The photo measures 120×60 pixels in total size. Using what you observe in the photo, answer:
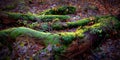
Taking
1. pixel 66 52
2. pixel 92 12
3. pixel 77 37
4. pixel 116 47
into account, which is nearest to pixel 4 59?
pixel 66 52

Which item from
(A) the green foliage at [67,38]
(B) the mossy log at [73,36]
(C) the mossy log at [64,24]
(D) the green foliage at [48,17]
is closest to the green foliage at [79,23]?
(C) the mossy log at [64,24]

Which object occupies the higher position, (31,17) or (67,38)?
(31,17)

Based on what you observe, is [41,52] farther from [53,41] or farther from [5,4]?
[5,4]

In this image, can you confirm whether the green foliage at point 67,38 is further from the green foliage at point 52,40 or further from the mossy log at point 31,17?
the mossy log at point 31,17

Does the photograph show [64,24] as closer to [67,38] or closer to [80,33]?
[80,33]

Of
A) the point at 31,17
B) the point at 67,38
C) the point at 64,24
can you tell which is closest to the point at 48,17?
the point at 31,17

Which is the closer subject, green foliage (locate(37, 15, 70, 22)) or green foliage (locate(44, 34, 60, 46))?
green foliage (locate(44, 34, 60, 46))

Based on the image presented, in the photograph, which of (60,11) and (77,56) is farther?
(60,11)

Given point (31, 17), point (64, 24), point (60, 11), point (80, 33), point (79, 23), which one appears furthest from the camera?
point (60, 11)

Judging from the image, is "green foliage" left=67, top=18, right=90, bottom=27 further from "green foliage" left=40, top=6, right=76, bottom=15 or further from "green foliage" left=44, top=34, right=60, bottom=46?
"green foliage" left=44, top=34, right=60, bottom=46

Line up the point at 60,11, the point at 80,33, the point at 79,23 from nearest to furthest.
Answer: the point at 80,33 → the point at 79,23 → the point at 60,11

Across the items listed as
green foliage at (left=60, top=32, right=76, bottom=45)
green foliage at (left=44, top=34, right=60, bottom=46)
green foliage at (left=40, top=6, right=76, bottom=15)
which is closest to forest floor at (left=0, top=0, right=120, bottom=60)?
green foliage at (left=44, top=34, right=60, bottom=46)
